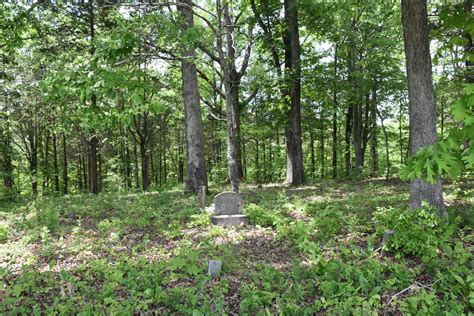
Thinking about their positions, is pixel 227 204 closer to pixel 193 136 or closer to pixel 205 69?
pixel 193 136

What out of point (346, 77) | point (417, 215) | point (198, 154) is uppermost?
point (346, 77)

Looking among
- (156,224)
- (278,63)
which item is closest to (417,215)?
(156,224)

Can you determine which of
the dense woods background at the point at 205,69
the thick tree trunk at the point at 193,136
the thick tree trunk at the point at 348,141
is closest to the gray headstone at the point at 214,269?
the dense woods background at the point at 205,69

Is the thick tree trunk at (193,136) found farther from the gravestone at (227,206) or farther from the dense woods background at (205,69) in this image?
the gravestone at (227,206)

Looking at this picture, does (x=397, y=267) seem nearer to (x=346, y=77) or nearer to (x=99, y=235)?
(x=99, y=235)

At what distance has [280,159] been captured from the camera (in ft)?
82.9

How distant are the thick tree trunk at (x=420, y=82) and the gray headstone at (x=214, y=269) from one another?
359cm

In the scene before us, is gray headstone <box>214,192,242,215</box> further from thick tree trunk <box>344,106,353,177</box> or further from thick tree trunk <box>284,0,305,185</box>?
thick tree trunk <box>344,106,353,177</box>

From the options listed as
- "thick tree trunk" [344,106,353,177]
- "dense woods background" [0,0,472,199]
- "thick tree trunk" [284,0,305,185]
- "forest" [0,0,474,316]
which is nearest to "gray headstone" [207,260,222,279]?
"forest" [0,0,474,316]

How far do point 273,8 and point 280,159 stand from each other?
13.6 meters

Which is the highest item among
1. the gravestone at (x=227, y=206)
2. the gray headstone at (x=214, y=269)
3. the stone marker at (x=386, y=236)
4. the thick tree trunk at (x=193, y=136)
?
the thick tree trunk at (x=193, y=136)

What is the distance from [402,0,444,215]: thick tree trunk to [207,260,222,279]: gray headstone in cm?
359

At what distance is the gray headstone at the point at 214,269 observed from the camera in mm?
4348

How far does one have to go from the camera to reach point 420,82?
216 inches
